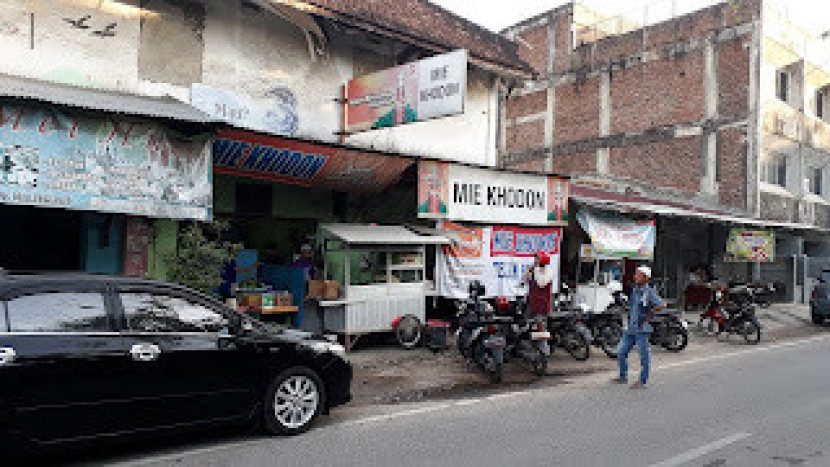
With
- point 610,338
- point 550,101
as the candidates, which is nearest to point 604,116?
point 550,101

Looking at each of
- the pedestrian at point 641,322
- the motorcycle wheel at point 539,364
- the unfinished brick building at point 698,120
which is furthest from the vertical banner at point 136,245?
the unfinished brick building at point 698,120

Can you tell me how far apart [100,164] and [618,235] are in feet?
39.2

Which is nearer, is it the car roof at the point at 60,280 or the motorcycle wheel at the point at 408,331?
the car roof at the point at 60,280

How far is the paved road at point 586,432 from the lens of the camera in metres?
5.27

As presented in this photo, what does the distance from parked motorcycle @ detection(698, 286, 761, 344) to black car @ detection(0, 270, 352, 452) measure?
10484 millimetres

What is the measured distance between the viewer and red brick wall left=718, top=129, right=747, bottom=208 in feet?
74.2

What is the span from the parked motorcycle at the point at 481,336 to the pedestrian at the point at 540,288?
0.90m

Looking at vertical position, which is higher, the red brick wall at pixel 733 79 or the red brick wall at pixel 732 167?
the red brick wall at pixel 733 79

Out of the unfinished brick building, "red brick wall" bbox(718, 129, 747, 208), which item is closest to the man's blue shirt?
the unfinished brick building

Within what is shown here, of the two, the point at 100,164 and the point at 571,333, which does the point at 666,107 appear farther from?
the point at 100,164

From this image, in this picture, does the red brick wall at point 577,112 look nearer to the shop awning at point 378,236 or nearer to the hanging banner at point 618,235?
the hanging banner at point 618,235

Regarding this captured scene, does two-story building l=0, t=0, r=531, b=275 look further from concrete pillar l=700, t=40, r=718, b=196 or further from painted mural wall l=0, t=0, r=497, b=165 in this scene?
concrete pillar l=700, t=40, r=718, b=196

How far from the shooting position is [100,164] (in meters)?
7.91

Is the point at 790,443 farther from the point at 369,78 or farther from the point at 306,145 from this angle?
the point at 369,78
